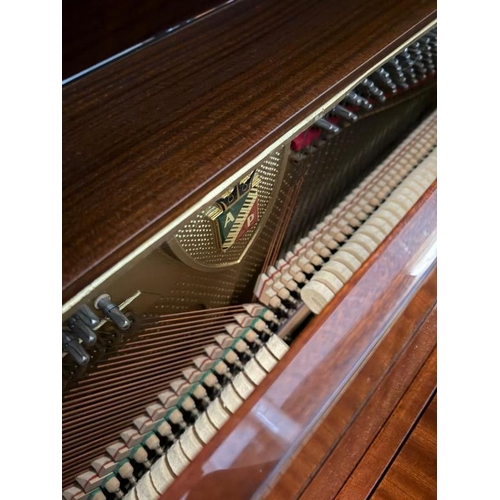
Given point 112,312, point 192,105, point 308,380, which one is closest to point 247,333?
point 308,380

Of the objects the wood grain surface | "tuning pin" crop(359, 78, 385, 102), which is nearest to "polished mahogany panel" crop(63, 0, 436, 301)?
"tuning pin" crop(359, 78, 385, 102)

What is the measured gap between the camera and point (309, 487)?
99cm

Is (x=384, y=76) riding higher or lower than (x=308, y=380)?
higher

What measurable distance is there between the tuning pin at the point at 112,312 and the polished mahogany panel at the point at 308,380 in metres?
0.33

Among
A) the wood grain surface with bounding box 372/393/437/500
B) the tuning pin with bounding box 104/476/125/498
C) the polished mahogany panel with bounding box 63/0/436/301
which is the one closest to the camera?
the polished mahogany panel with bounding box 63/0/436/301

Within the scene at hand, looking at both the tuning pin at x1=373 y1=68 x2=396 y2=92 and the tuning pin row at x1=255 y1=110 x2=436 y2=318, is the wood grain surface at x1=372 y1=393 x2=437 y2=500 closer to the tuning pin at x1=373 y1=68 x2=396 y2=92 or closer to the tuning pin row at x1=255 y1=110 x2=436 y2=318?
the tuning pin row at x1=255 y1=110 x2=436 y2=318

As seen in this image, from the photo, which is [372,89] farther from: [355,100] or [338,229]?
[338,229]

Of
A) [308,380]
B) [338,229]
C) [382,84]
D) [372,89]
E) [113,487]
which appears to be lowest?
[113,487]

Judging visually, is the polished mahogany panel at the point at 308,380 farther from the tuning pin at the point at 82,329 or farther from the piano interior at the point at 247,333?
the tuning pin at the point at 82,329

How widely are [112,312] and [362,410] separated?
532 millimetres

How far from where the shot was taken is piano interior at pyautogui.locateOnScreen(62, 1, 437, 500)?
3.25ft

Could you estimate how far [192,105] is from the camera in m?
0.81

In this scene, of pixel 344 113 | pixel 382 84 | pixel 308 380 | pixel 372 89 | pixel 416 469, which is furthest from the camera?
pixel 382 84

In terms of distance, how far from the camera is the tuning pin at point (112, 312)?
2.68 feet
